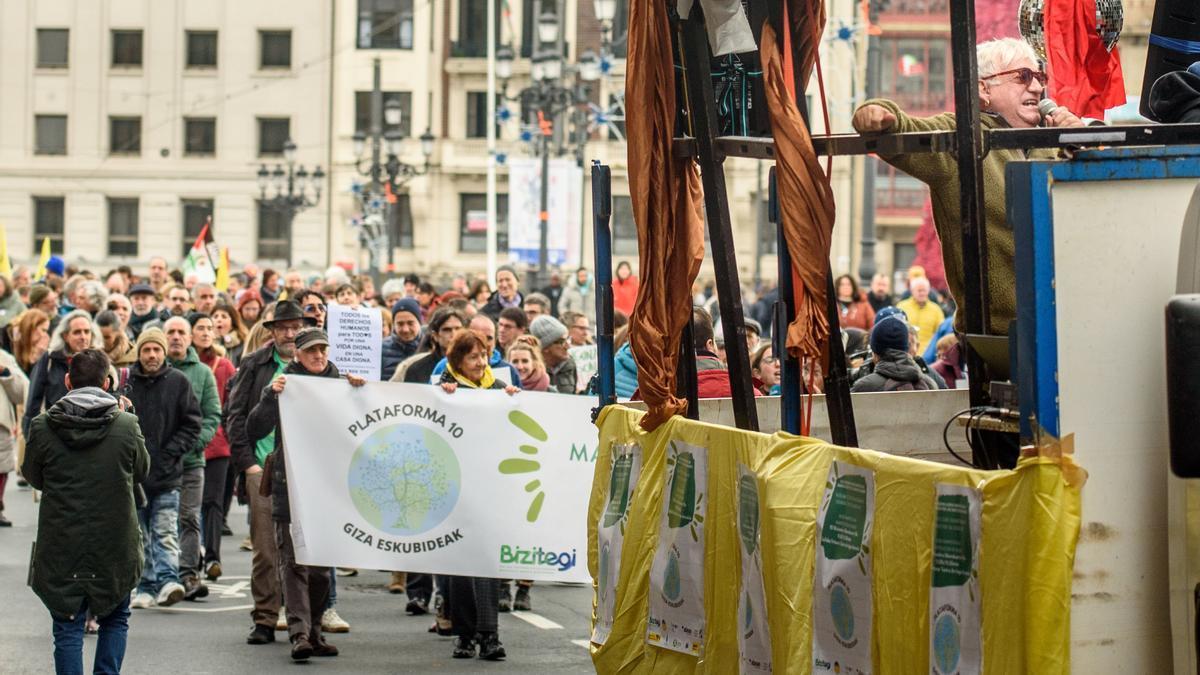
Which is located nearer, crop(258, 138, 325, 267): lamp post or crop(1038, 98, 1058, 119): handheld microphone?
crop(1038, 98, 1058, 119): handheld microphone

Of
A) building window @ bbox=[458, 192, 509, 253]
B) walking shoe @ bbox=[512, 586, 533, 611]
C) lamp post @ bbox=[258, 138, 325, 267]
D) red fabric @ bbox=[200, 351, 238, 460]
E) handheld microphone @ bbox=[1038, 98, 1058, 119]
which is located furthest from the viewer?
building window @ bbox=[458, 192, 509, 253]

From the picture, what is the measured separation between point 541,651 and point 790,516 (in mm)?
5961

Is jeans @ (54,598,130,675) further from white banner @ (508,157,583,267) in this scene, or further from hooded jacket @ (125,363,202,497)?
white banner @ (508,157,583,267)

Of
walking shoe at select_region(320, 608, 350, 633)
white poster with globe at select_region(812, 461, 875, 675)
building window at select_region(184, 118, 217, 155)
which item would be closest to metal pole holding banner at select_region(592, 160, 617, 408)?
white poster with globe at select_region(812, 461, 875, 675)

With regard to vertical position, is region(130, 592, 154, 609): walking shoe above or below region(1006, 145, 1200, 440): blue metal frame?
below

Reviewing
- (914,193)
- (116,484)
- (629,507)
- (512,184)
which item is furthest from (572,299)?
(914,193)

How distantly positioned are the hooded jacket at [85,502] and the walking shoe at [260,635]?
1.93m

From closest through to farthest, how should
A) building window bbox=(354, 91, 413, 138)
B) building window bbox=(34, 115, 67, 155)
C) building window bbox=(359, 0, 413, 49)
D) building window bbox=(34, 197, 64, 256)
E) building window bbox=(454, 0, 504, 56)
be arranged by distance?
1. building window bbox=(359, 0, 413, 49)
2. building window bbox=(354, 91, 413, 138)
3. building window bbox=(454, 0, 504, 56)
4. building window bbox=(34, 115, 67, 155)
5. building window bbox=(34, 197, 64, 256)

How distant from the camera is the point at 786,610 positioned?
16.5 feet

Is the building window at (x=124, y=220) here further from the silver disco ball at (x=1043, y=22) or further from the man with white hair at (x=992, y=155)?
the man with white hair at (x=992, y=155)

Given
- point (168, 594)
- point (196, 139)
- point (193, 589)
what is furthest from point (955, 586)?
point (196, 139)

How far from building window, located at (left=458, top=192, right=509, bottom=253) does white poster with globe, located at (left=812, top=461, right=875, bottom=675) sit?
2640 inches

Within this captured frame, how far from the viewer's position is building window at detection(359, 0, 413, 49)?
70.4 meters

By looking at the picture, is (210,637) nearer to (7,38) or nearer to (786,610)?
(786,610)
